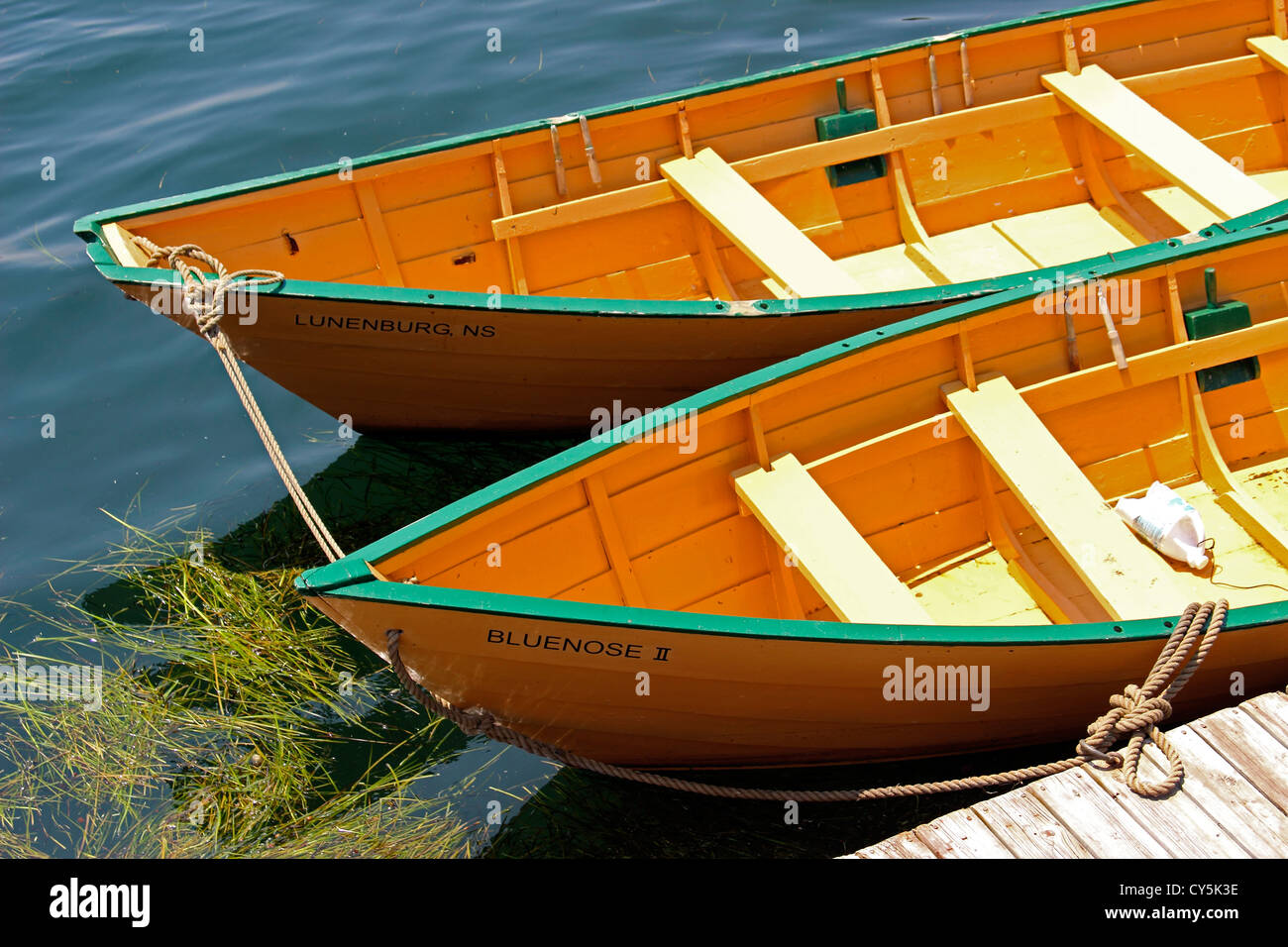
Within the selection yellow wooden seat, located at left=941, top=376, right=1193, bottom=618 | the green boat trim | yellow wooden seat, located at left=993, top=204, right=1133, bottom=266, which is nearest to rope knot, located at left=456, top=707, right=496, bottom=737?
the green boat trim

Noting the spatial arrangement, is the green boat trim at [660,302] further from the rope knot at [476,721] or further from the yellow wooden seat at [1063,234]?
the rope knot at [476,721]

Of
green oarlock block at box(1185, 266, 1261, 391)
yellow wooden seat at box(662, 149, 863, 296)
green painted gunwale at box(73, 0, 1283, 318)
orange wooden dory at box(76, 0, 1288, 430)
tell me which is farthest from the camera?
yellow wooden seat at box(662, 149, 863, 296)

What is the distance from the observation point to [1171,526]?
5.65 metres

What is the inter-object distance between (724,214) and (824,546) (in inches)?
116

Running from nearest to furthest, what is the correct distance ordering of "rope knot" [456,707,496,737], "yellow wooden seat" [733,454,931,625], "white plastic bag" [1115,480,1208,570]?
"rope knot" [456,707,496,737] → "yellow wooden seat" [733,454,931,625] → "white plastic bag" [1115,480,1208,570]

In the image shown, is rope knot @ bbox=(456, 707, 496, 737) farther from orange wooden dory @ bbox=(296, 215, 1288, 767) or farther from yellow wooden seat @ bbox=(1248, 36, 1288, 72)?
yellow wooden seat @ bbox=(1248, 36, 1288, 72)

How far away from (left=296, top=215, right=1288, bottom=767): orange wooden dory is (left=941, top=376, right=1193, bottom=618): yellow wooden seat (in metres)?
0.01

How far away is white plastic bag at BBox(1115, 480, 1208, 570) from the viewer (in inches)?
223

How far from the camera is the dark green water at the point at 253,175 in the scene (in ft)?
17.9

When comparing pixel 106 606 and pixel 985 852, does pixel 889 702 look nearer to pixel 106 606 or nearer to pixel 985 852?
pixel 985 852

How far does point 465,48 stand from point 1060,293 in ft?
26.7

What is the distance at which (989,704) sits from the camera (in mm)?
4797

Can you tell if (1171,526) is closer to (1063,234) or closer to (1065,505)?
(1065,505)
